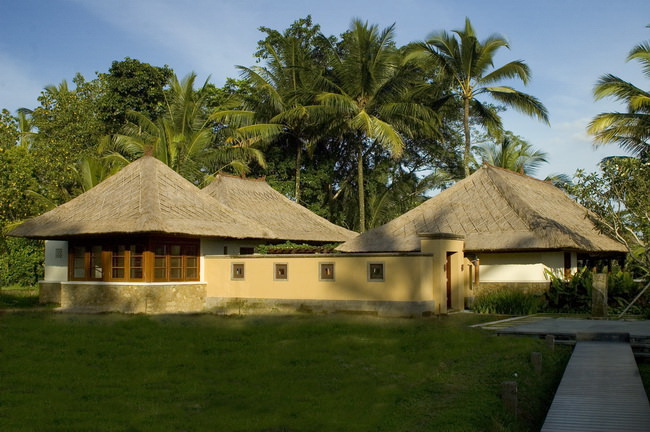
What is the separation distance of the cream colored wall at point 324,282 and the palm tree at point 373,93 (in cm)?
1280

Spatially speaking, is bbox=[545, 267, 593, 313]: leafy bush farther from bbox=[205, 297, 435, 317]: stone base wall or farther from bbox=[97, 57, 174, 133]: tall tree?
bbox=[97, 57, 174, 133]: tall tree

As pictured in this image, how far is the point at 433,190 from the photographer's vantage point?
42.2 m

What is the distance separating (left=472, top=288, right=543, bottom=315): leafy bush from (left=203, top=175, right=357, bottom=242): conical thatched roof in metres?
8.44

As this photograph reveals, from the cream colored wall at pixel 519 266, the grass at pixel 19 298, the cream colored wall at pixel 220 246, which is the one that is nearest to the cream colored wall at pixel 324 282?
the cream colored wall at pixel 220 246

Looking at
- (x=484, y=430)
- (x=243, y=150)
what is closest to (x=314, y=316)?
(x=484, y=430)

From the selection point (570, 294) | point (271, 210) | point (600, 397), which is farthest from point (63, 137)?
point (600, 397)

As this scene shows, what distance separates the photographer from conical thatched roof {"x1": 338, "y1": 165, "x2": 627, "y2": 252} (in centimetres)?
2217

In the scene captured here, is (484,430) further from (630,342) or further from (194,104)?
(194,104)

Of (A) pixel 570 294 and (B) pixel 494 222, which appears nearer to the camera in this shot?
(A) pixel 570 294

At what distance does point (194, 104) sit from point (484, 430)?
3046cm

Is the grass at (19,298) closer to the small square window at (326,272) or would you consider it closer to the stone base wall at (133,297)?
the stone base wall at (133,297)

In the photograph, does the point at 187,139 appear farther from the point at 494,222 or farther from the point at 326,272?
the point at 494,222

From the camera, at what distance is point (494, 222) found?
77.0 feet

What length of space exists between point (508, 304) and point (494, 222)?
3.66m
